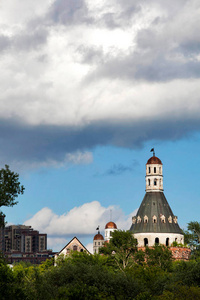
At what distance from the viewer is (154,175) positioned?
163 meters

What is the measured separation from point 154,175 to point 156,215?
11371 mm

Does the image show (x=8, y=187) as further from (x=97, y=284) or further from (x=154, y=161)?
(x=154, y=161)

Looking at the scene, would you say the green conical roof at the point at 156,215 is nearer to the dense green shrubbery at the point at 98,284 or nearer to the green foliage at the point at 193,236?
the green foliage at the point at 193,236

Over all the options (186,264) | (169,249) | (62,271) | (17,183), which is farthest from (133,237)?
(17,183)

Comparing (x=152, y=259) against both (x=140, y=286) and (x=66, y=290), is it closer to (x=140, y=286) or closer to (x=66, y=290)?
(x=140, y=286)

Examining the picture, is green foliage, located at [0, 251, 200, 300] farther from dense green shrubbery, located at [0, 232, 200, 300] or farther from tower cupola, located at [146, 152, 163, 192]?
tower cupola, located at [146, 152, 163, 192]

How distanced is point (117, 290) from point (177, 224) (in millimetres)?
80463

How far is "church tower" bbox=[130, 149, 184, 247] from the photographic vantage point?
506 feet

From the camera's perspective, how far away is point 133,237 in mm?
146750

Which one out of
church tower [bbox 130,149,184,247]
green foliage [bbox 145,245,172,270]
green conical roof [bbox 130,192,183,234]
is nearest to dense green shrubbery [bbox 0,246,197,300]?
green foliage [bbox 145,245,172,270]

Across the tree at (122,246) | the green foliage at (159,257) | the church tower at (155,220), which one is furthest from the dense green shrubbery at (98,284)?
the church tower at (155,220)

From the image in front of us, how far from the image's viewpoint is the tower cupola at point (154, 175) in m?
161

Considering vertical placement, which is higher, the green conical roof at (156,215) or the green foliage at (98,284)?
the green conical roof at (156,215)

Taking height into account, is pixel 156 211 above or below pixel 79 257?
above
